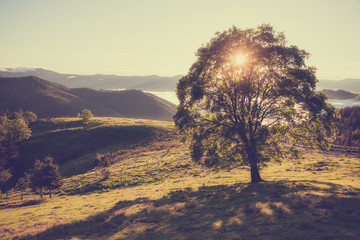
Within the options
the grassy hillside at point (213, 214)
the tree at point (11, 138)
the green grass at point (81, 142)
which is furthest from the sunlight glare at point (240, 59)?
the tree at point (11, 138)

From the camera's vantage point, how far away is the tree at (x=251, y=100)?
872 inches

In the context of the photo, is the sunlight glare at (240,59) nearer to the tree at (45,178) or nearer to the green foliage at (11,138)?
the tree at (45,178)

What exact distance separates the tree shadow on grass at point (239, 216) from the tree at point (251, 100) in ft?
15.7

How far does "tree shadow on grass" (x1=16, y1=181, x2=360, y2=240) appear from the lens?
1343 centimetres

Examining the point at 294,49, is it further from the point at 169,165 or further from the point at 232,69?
the point at 169,165

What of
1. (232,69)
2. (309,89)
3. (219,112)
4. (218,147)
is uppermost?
(232,69)

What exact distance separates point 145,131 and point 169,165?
41578mm

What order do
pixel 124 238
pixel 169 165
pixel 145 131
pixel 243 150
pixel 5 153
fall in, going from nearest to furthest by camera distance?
1. pixel 124 238
2. pixel 243 150
3. pixel 169 165
4. pixel 5 153
5. pixel 145 131

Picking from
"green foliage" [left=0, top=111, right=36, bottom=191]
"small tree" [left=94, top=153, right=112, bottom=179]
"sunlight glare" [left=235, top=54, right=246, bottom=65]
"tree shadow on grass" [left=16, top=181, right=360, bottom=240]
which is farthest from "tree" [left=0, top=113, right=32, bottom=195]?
"sunlight glare" [left=235, top=54, right=246, bottom=65]

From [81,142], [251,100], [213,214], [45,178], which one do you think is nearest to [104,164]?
[45,178]

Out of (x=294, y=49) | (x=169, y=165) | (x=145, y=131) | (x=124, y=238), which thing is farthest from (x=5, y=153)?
Answer: (x=294, y=49)

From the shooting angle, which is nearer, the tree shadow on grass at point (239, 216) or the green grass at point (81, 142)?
the tree shadow on grass at point (239, 216)

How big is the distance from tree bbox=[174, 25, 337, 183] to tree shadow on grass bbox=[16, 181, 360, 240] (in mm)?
4776

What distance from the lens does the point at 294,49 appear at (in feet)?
73.2
